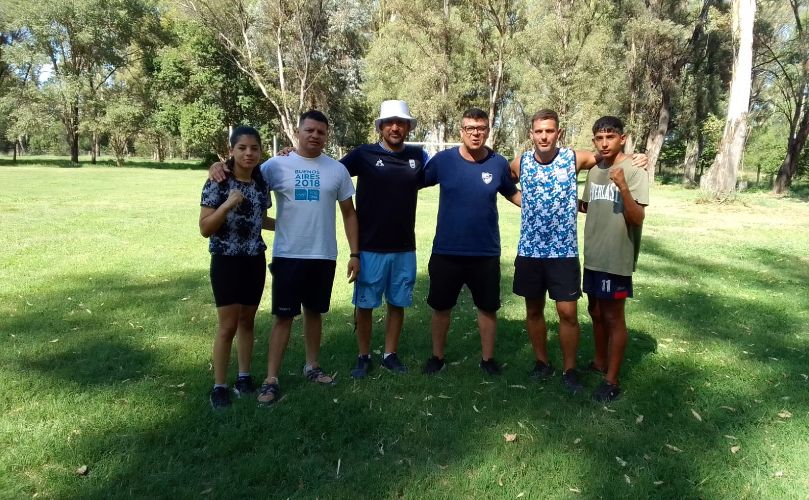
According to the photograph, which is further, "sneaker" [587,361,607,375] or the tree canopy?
the tree canopy

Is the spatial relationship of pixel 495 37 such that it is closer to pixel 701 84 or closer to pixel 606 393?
pixel 701 84

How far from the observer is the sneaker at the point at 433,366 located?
14.6 ft

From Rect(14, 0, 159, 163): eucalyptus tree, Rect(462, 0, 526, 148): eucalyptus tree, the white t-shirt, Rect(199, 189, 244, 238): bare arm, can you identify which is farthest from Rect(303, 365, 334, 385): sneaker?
Rect(14, 0, 159, 163): eucalyptus tree

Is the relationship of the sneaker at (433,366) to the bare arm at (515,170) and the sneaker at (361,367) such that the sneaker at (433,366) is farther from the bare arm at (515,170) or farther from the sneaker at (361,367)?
the bare arm at (515,170)

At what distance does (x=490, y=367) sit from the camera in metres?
4.48

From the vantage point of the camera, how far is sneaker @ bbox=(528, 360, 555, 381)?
439 cm

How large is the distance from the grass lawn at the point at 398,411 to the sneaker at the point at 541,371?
93 millimetres

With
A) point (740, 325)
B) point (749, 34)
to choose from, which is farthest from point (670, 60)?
point (740, 325)

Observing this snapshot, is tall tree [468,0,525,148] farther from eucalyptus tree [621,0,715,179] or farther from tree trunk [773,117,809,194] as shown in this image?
tree trunk [773,117,809,194]

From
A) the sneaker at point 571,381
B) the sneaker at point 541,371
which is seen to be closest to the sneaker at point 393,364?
the sneaker at point 541,371

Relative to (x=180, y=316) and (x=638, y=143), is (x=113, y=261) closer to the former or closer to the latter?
(x=180, y=316)

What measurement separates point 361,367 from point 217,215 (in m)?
1.74

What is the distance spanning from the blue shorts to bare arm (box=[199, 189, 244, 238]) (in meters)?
1.17

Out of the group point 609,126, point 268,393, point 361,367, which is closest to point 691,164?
point 609,126
